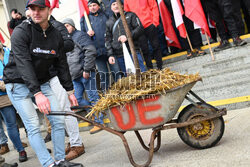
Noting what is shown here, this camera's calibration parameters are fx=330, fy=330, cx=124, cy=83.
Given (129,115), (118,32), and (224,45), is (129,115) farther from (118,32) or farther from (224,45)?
(224,45)

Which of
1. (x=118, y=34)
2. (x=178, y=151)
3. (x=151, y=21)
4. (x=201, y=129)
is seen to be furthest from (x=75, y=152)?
(x=151, y=21)

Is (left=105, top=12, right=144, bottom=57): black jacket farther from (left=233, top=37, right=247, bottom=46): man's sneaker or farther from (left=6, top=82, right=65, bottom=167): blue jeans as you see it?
(left=6, top=82, right=65, bottom=167): blue jeans

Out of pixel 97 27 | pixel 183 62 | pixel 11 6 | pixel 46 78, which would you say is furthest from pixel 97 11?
pixel 11 6

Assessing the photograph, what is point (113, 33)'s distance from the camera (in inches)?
250

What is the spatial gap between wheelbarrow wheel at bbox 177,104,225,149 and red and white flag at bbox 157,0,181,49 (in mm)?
4362

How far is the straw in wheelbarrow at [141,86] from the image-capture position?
3.33 m

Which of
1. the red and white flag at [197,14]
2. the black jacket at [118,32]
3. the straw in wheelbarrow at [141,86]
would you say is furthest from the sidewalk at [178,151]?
the red and white flag at [197,14]

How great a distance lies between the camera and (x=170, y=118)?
3.47m

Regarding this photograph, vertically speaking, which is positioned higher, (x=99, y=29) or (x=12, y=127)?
(x=99, y=29)

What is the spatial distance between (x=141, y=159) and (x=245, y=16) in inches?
199

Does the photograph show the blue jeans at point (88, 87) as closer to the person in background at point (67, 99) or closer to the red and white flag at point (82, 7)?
the person in background at point (67, 99)

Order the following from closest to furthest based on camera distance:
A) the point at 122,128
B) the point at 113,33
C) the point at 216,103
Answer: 1. the point at 122,128
2. the point at 216,103
3. the point at 113,33

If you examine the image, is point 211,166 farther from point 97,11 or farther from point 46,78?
point 97,11

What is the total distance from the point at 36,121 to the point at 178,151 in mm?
1649
